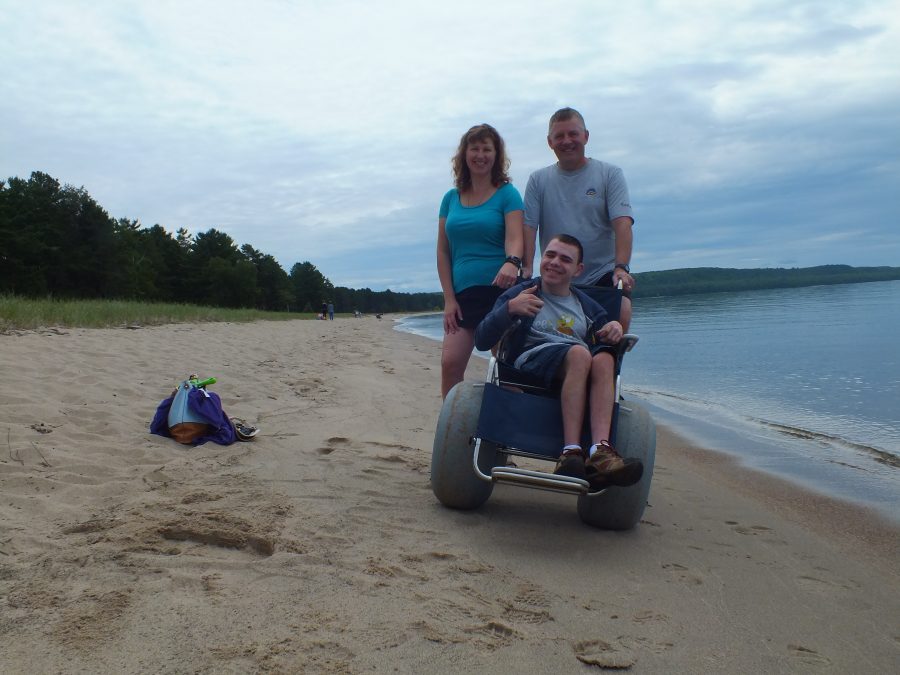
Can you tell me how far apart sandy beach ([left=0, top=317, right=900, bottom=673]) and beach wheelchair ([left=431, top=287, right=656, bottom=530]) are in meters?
0.14

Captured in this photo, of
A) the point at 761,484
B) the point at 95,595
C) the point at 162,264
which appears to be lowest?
the point at 761,484

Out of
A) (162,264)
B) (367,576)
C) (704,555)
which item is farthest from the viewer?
(162,264)

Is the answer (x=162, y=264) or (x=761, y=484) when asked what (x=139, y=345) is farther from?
(x=162, y=264)

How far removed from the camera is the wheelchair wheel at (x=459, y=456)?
10.8ft

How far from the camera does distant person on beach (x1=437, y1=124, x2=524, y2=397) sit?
3.94 meters

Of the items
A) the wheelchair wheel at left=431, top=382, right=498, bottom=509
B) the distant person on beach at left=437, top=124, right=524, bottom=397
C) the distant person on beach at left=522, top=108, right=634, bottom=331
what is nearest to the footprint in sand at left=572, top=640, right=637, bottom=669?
the wheelchair wheel at left=431, top=382, right=498, bottom=509

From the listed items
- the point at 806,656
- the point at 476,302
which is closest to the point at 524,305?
the point at 476,302

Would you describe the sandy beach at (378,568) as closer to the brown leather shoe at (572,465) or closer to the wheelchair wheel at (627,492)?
the wheelchair wheel at (627,492)

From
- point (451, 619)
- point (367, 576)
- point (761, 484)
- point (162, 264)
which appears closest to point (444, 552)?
point (367, 576)

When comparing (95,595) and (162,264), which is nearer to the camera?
(95,595)

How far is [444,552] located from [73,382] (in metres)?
4.24

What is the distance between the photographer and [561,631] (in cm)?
217

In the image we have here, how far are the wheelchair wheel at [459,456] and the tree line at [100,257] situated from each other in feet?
99.7

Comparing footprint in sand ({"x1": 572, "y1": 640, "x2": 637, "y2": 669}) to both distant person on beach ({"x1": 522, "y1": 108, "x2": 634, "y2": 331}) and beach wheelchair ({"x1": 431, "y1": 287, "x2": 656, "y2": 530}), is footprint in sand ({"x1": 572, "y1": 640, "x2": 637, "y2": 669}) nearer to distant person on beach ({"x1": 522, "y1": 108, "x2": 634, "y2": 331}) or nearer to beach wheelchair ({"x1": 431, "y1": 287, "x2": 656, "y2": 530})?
beach wheelchair ({"x1": 431, "y1": 287, "x2": 656, "y2": 530})
